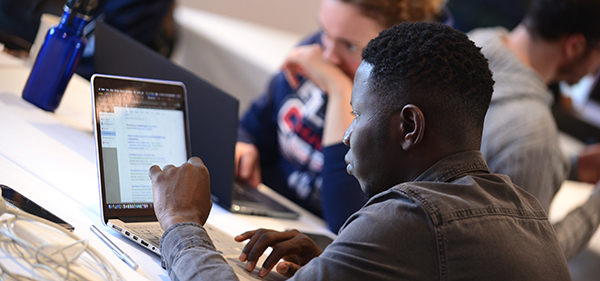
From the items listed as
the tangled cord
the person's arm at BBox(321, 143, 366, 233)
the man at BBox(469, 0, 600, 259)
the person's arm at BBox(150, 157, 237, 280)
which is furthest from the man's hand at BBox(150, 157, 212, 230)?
the man at BBox(469, 0, 600, 259)

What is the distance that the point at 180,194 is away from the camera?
727 mm

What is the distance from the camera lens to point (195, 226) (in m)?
0.69

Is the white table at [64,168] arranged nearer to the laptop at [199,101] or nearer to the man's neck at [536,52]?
the laptop at [199,101]

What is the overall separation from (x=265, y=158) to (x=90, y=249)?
3.58 ft

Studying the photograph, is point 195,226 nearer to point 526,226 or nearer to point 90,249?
point 90,249

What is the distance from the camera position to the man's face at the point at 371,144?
65 cm

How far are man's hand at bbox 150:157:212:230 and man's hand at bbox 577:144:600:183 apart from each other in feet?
4.65

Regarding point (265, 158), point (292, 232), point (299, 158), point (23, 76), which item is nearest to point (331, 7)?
point (299, 158)

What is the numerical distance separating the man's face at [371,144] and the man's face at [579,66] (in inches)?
37.3

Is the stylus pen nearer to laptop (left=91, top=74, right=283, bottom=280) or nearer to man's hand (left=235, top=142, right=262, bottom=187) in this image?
laptop (left=91, top=74, right=283, bottom=280)

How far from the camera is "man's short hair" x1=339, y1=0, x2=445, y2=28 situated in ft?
4.18

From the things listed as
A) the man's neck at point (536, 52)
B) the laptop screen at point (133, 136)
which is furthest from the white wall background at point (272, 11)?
the laptop screen at point (133, 136)

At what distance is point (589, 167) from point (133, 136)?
1506mm

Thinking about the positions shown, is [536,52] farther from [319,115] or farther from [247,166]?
[247,166]
